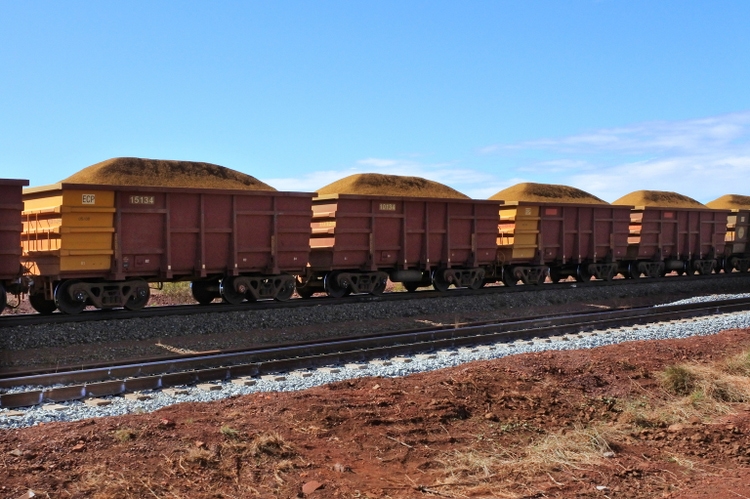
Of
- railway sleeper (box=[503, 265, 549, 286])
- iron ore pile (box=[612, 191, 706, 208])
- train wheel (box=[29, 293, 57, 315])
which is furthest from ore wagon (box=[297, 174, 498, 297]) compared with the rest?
iron ore pile (box=[612, 191, 706, 208])

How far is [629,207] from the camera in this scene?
26250mm

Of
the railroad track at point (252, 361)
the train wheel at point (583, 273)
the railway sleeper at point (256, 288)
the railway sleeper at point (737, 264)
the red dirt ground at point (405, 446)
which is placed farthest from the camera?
the railway sleeper at point (737, 264)

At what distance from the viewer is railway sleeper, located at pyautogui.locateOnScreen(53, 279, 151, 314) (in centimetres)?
1357

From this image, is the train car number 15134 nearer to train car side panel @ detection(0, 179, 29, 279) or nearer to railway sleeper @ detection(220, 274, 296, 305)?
train car side panel @ detection(0, 179, 29, 279)

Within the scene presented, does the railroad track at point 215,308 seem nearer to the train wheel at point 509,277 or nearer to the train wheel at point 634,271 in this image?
the train wheel at point 509,277

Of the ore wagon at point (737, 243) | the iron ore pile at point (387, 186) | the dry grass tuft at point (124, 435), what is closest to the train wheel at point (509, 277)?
the iron ore pile at point (387, 186)

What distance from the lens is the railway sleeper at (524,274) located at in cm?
2227

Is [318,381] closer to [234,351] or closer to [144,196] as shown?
[234,351]

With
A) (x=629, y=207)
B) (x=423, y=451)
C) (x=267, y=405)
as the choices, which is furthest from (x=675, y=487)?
(x=629, y=207)

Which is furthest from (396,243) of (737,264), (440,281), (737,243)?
(737,264)

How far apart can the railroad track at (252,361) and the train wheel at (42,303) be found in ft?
15.1

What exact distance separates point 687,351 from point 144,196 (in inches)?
410

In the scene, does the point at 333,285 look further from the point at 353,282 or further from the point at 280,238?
the point at 280,238

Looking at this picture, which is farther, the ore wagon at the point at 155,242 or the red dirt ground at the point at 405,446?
the ore wagon at the point at 155,242
